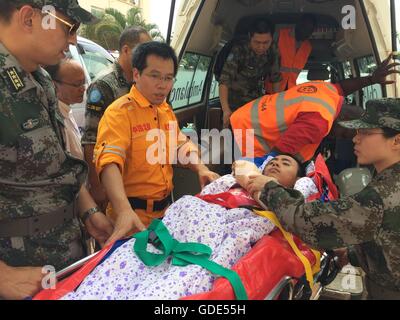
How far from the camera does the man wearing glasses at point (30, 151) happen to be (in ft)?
4.77

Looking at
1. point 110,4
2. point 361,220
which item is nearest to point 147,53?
point 361,220

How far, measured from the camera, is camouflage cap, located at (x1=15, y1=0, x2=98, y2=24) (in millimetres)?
1465

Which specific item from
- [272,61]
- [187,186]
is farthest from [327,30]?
[187,186]

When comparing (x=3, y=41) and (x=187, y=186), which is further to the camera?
(x=187, y=186)

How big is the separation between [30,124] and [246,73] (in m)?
3.23

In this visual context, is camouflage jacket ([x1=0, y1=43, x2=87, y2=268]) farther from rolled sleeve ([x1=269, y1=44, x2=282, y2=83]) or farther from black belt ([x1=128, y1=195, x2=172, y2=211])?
rolled sleeve ([x1=269, y1=44, x2=282, y2=83])

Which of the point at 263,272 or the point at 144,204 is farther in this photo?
the point at 144,204

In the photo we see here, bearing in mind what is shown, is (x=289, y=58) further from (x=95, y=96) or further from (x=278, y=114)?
(x=95, y=96)

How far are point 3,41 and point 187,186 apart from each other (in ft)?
6.59

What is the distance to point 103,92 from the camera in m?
2.83

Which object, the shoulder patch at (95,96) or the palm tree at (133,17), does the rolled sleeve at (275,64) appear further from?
the palm tree at (133,17)
